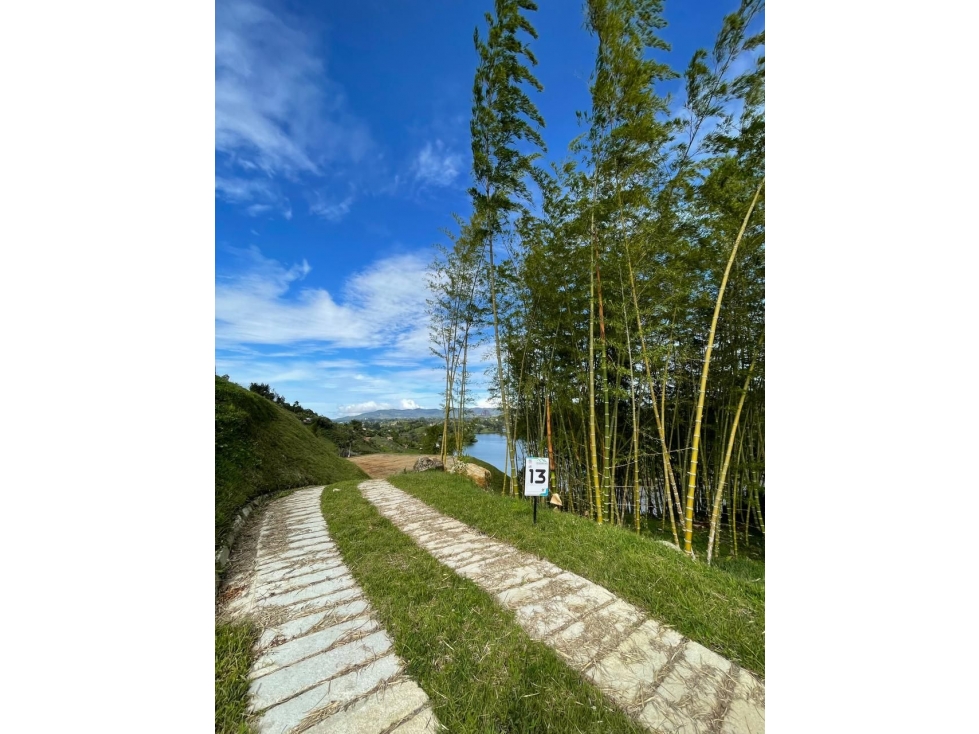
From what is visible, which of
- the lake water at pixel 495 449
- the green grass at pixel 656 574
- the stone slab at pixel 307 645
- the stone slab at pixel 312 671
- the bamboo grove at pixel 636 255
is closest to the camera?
the stone slab at pixel 312 671

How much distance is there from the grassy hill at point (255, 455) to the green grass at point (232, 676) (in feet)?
4.27

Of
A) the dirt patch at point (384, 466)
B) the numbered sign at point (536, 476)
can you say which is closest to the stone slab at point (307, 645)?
the numbered sign at point (536, 476)

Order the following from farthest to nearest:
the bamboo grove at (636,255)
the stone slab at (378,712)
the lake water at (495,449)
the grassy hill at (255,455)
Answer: the lake water at (495,449), the grassy hill at (255,455), the bamboo grove at (636,255), the stone slab at (378,712)

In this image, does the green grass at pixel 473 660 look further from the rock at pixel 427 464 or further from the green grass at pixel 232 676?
the rock at pixel 427 464

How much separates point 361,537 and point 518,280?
328 centimetres

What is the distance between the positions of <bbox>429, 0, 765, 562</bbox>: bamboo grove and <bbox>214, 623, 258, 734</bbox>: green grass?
2.40 m

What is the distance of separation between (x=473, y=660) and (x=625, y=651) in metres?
0.57

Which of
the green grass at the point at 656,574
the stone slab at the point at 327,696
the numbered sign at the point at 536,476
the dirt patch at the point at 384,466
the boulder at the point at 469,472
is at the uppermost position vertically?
the numbered sign at the point at 536,476

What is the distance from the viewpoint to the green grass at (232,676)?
85 cm

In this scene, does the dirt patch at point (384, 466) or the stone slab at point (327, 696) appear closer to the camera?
the stone slab at point (327, 696)

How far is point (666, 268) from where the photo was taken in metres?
2.50
